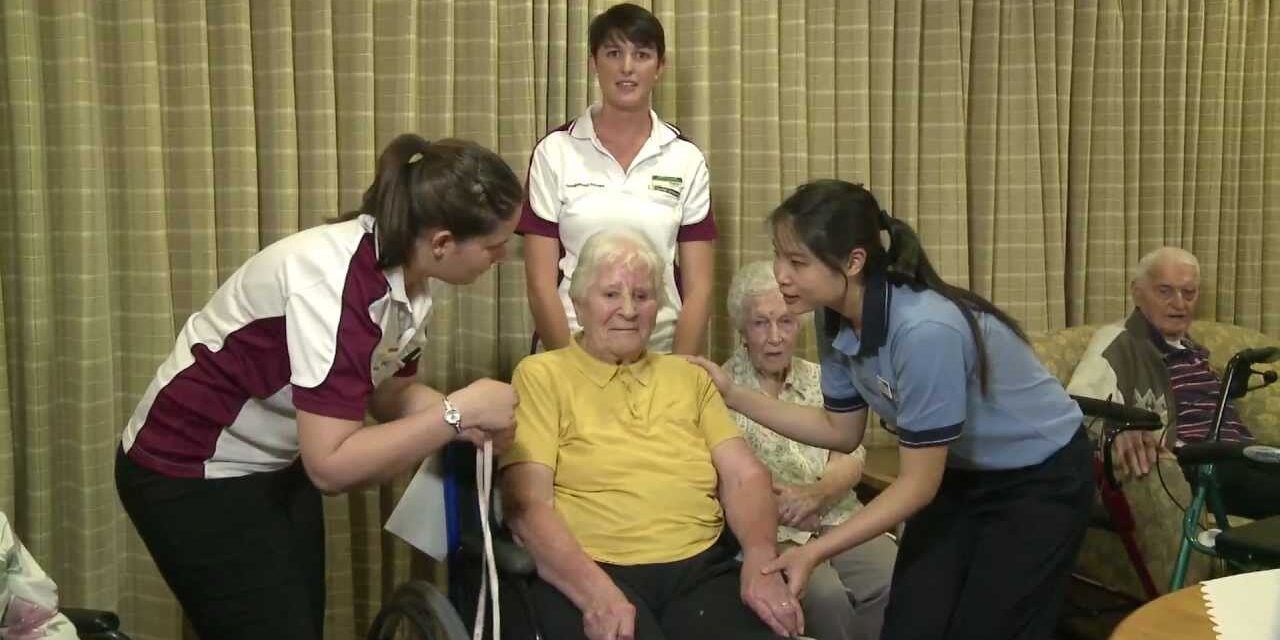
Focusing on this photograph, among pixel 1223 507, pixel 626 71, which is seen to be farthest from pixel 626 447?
pixel 1223 507

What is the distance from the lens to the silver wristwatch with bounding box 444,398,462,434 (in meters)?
1.79

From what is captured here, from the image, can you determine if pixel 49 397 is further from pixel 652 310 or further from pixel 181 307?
pixel 652 310

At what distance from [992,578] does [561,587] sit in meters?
0.74

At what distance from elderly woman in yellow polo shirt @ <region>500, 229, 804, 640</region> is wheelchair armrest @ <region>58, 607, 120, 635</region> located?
67 cm

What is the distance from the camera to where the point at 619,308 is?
2242 millimetres

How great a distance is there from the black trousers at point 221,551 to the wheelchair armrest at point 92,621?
0.10 meters

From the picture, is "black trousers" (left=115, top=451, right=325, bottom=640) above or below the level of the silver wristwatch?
below

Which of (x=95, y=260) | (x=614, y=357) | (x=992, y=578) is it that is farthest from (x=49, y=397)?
(x=992, y=578)

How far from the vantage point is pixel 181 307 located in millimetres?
2760

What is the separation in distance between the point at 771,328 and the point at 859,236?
78 cm

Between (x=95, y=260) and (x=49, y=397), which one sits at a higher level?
(x=95, y=260)

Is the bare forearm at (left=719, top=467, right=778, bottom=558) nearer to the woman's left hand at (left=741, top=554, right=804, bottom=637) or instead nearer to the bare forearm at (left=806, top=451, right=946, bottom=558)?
the woman's left hand at (left=741, top=554, right=804, bottom=637)

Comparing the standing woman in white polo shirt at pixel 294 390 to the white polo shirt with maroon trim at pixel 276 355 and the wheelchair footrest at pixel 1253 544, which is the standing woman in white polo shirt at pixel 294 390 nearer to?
the white polo shirt with maroon trim at pixel 276 355

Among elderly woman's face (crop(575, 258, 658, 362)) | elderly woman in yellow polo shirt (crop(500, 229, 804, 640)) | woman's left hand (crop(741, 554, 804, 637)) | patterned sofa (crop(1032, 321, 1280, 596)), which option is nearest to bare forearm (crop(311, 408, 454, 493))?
elderly woman in yellow polo shirt (crop(500, 229, 804, 640))
